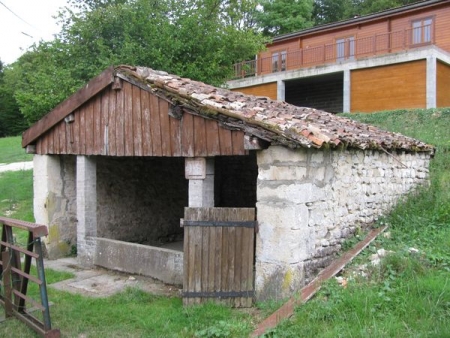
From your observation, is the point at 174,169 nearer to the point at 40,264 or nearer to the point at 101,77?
the point at 101,77

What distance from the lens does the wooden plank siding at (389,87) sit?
16.6 meters

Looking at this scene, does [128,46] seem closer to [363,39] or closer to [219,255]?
[219,255]

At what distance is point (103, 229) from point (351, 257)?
5.24 meters

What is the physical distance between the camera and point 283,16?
3038cm

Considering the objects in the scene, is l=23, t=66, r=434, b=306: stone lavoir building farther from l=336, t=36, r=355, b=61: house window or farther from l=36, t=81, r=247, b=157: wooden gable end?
l=336, t=36, r=355, b=61: house window

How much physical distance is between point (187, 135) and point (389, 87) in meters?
13.8

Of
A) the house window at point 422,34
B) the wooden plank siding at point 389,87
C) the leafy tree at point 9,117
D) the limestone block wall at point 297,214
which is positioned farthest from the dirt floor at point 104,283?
the leafy tree at point 9,117

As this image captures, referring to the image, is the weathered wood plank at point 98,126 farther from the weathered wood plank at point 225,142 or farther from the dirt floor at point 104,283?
the weathered wood plank at point 225,142

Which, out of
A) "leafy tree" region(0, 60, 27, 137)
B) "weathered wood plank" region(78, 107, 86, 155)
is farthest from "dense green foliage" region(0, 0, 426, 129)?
"leafy tree" region(0, 60, 27, 137)

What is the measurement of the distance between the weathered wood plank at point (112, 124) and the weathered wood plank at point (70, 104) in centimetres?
24

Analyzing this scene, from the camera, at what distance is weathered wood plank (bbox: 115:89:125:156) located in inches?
281

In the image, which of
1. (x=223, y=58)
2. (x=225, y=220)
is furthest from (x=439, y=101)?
(x=225, y=220)

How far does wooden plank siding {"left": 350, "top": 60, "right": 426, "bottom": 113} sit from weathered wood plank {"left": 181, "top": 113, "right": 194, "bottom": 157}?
13406mm

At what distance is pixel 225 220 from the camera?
18.3 feet
